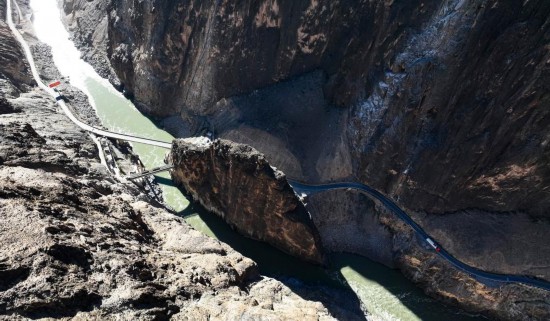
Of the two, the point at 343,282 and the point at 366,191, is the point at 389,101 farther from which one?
the point at 343,282

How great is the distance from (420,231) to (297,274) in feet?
40.4

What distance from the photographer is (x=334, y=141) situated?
41594mm

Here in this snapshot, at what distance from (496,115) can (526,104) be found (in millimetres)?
2285

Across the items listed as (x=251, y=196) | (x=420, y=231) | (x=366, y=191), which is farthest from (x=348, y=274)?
(x=251, y=196)

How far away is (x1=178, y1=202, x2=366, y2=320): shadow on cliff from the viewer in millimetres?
32344

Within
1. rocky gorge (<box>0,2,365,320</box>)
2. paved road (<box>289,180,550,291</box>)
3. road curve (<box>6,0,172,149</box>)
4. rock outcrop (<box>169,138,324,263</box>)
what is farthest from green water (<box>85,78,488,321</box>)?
road curve (<box>6,0,172,149</box>)

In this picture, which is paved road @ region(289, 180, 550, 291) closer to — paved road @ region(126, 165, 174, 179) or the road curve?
paved road @ region(126, 165, 174, 179)

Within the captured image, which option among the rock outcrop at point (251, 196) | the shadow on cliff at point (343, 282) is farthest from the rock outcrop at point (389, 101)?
the rock outcrop at point (251, 196)

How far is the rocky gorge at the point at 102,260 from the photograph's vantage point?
50.9ft

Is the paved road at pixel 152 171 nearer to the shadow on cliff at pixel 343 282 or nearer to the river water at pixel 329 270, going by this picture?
the river water at pixel 329 270

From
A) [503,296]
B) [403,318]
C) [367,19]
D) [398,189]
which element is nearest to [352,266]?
[403,318]

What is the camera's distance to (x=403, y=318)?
1307 inches

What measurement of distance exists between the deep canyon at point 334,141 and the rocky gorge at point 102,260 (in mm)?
116

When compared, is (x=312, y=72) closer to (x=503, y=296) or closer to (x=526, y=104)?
(x=526, y=104)
